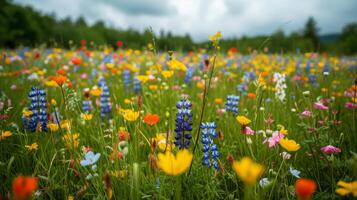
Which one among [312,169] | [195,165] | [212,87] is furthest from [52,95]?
[312,169]

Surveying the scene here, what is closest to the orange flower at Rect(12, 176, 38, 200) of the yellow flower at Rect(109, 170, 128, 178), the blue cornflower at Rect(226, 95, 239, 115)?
the yellow flower at Rect(109, 170, 128, 178)

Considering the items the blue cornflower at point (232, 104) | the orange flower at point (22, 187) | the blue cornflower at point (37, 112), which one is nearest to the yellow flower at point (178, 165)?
the orange flower at point (22, 187)

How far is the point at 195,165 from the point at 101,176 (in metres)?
0.46

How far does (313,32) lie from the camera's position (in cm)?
5169

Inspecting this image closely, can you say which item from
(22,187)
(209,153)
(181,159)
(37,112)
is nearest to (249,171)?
(181,159)

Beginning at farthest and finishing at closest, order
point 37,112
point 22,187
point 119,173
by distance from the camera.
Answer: point 37,112 < point 119,173 < point 22,187

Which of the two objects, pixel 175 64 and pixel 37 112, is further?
pixel 175 64

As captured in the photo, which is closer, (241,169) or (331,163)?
(241,169)

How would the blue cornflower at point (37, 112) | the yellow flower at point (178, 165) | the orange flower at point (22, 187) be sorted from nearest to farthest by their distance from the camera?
the orange flower at point (22, 187)
the yellow flower at point (178, 165)
the blue cornflower at point (37, 112)

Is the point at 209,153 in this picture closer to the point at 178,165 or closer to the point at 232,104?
the point at 178,165

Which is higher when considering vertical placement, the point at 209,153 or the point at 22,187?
the point at 22,187

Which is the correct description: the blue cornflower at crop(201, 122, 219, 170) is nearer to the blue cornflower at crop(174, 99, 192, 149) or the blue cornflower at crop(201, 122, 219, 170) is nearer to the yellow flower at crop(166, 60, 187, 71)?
the blue cornflower at crop(174, 99, 192, 149)

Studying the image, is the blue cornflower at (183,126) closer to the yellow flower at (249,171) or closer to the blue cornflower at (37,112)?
the yellow flower at (249,171)

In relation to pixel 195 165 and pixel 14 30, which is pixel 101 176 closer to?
pixel 195 165
